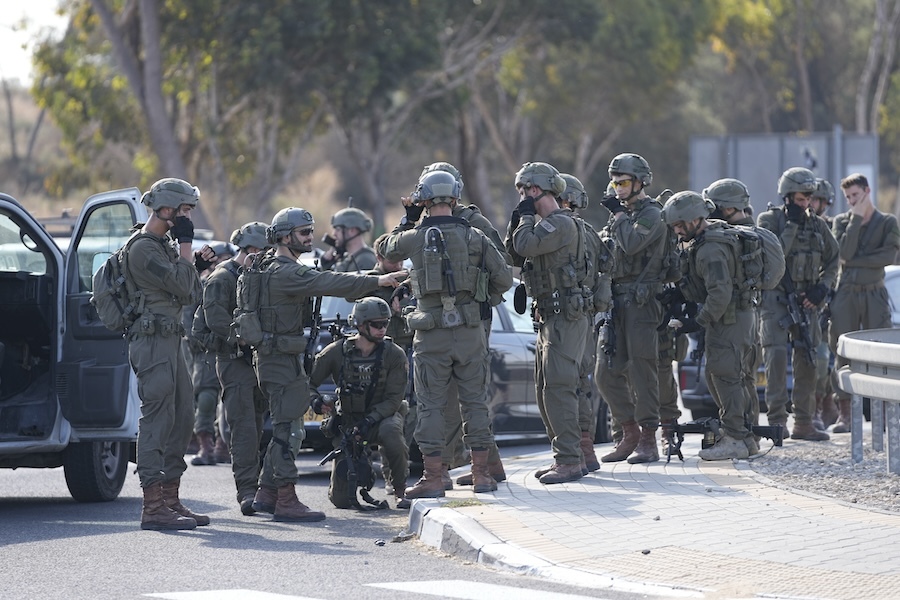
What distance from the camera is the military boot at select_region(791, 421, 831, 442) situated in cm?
1279

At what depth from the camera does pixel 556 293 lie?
34.4ft

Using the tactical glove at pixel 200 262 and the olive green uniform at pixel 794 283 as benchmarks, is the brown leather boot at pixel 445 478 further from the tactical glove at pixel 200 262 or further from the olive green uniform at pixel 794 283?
the olive green uniform at pixel 794 283

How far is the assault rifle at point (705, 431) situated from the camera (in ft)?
37.4

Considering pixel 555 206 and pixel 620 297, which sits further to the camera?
pixel 620 297

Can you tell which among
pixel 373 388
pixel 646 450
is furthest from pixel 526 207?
pixel 646 450

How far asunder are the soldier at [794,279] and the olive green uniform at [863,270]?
1.78 ft

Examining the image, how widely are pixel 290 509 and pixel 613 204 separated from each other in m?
3.16

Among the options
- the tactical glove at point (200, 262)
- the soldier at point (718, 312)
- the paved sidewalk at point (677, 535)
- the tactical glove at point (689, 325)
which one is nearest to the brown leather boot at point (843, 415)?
the soldier at point (718, 312)

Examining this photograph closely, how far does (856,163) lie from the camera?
26.7 m

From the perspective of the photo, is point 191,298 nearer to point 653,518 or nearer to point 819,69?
point 653,518

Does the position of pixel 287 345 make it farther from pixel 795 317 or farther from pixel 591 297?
pixel 795 317

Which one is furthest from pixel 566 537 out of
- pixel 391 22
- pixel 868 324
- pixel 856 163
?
pixel 391 22

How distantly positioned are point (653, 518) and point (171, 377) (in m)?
3.05

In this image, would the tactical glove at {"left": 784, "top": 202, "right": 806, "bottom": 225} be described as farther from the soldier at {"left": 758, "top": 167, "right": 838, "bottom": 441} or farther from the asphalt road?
the asphalt road
